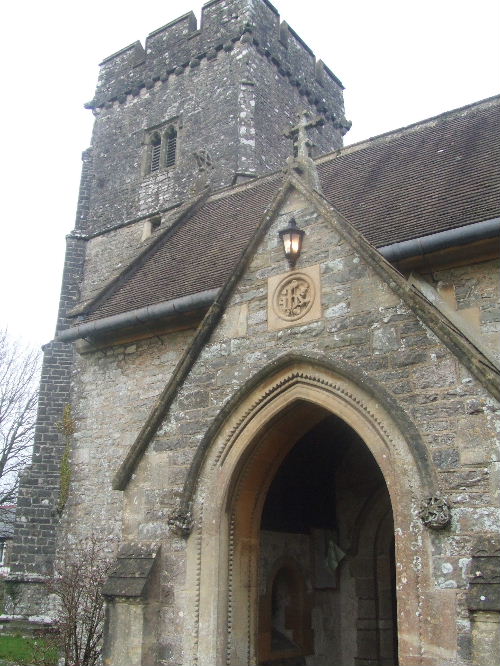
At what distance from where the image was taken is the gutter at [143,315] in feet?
31.5

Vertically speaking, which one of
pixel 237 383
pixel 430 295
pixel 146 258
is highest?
pixel 146 258

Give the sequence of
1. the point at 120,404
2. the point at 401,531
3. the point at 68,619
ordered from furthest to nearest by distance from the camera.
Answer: the point at 120,404
the point at 68,619
the point at 401,531

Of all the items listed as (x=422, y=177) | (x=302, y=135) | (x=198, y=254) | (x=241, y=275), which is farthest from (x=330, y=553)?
(x=422, y=177)

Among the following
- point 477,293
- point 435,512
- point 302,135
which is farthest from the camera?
point 302,135

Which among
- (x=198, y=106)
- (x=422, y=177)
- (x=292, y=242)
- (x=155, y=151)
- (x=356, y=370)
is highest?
(x=198, y=106)

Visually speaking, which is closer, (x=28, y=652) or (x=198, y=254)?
(x=198, y=254)

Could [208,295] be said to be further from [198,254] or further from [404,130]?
[404,130]

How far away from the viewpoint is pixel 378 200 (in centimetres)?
1023

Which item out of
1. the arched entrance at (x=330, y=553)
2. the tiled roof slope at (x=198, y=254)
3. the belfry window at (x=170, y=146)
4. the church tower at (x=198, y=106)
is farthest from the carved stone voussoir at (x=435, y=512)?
the belfry window at (x=170, y=146)

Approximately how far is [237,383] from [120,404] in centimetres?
453

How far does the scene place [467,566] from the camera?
4.96 metres

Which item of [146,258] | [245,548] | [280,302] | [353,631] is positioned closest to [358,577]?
[353,631]

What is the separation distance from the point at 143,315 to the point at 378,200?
3.78m

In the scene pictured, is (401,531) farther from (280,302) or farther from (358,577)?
(358,577)
